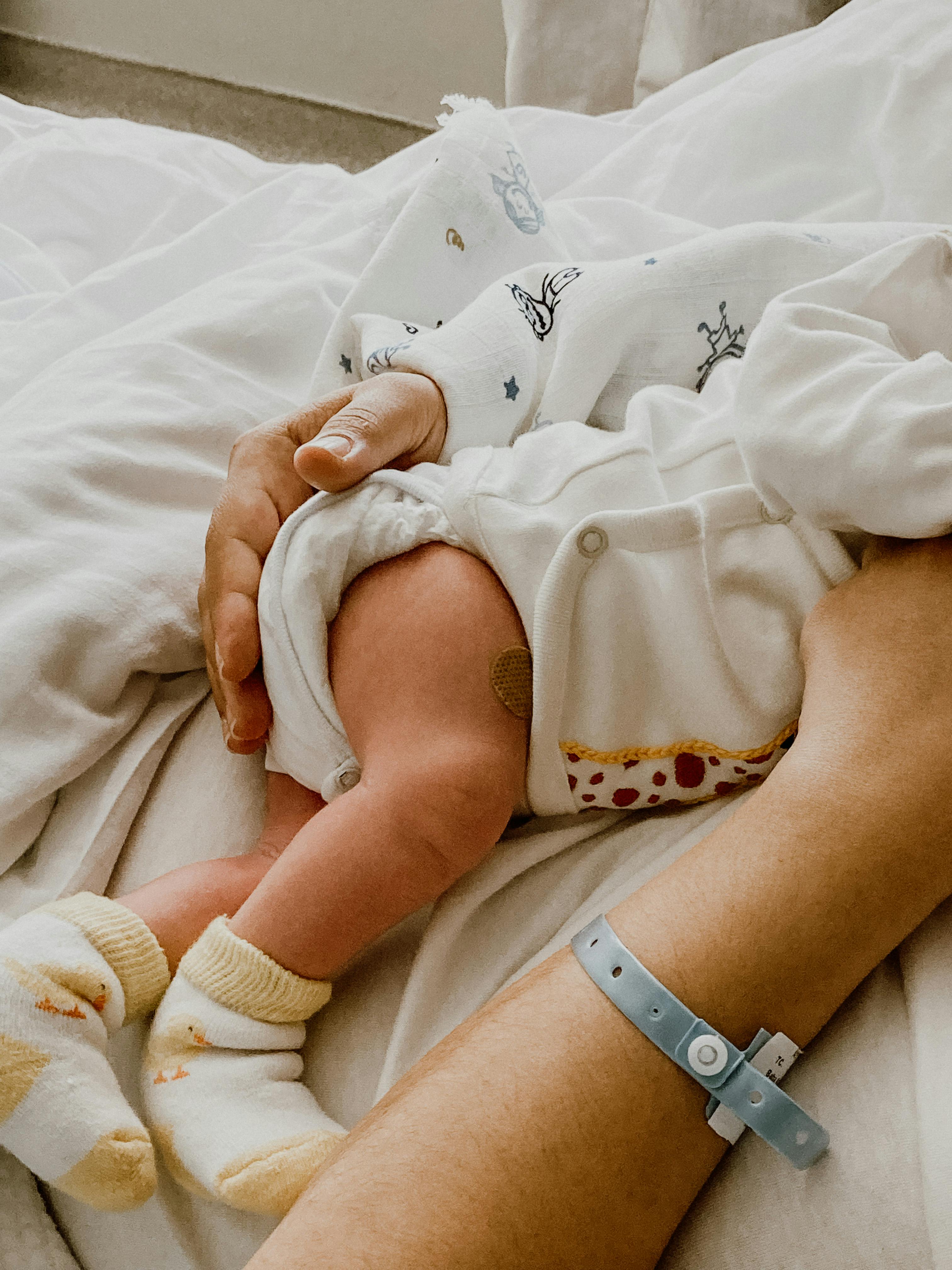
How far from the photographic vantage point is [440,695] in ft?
2.17

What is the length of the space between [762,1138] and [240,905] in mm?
349

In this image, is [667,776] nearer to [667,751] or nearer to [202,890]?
[667,751]

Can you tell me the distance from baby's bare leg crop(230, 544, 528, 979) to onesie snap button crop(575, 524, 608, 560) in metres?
0.08

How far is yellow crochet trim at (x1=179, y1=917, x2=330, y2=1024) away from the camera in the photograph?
1.90 ft

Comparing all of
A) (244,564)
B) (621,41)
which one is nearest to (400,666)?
(244,564)

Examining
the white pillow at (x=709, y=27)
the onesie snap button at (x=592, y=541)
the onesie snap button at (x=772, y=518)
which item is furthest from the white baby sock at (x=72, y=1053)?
the white pillow at (x=709, y=27)

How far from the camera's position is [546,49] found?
161 centimetres

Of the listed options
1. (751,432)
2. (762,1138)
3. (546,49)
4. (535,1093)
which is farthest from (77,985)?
(546,49)

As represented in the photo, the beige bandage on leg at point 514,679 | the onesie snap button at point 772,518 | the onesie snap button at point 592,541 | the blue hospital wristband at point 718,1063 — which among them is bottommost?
the beige bandage on leg at point 514,679

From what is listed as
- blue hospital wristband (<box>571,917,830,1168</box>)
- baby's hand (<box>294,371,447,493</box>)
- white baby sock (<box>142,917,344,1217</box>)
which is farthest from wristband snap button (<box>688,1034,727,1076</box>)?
baby's hand (<box>294,371,447,493</box>)

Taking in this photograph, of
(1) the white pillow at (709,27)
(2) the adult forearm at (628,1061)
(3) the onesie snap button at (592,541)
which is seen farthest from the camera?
(1) the white pillow at (709,27)

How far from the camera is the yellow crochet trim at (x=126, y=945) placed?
59 centimetres

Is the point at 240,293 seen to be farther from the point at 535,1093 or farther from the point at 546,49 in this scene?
the point at 546,49

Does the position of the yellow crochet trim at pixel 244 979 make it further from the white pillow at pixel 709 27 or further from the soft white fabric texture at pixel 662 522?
the white pillow at pixel 709 27
